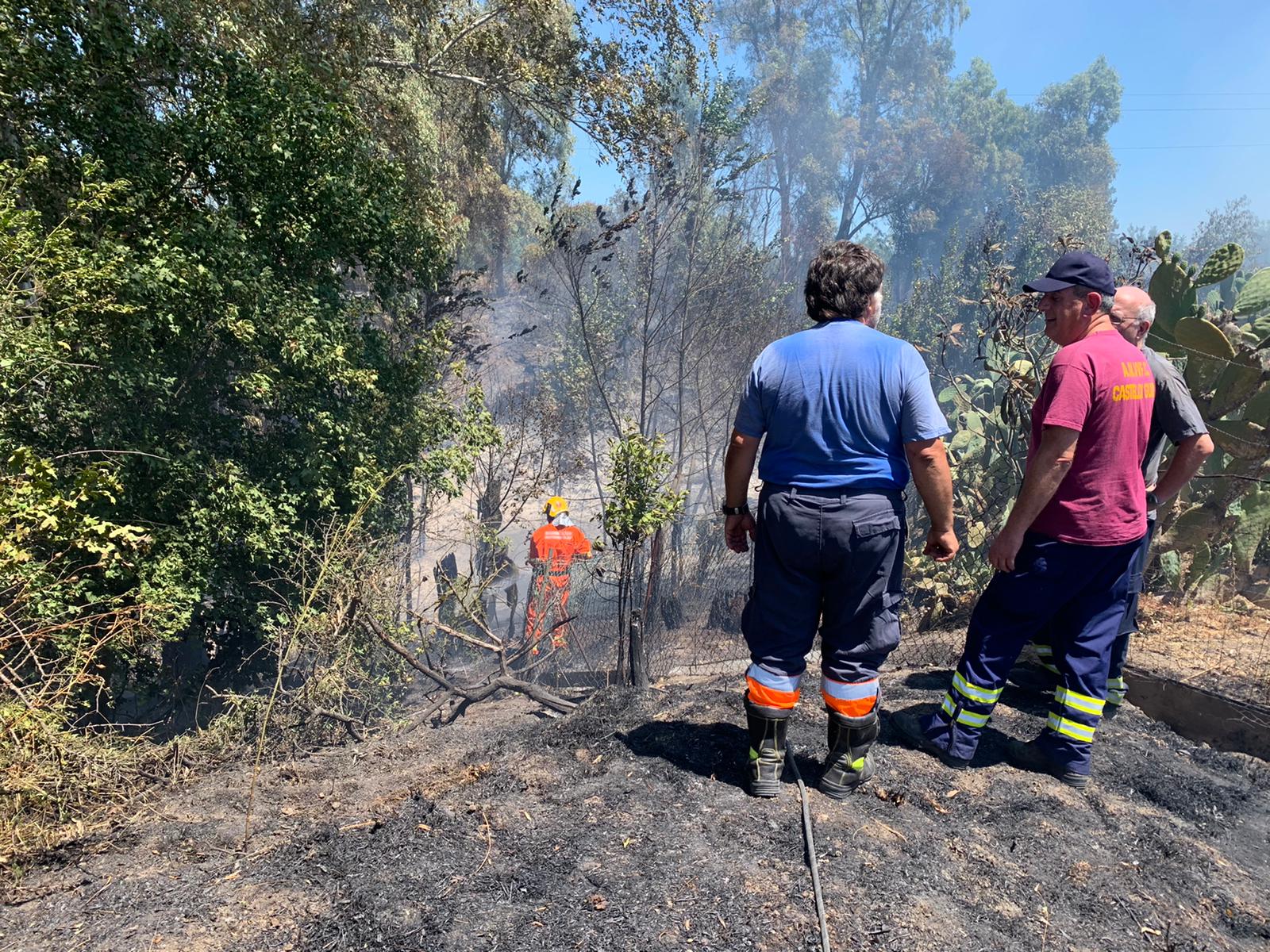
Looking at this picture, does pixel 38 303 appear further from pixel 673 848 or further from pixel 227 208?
pixel 673 848

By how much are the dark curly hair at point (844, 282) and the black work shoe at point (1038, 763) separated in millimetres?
1861

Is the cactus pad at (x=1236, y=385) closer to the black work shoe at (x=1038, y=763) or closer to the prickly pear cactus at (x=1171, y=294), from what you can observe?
the prickly pear cactus at (x=1171, y=294)

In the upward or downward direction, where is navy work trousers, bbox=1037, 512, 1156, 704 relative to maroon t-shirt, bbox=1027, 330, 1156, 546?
downward

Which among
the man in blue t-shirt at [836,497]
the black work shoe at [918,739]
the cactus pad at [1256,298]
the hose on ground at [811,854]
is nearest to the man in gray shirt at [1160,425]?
the black work shoe at [918,739]

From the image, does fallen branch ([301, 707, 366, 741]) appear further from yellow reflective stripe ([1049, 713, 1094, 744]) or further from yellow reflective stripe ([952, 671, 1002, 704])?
yellow reflective stripe ([1049, 713, 1094, 744])

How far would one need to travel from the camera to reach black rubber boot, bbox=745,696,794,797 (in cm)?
239

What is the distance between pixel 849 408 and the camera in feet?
7.30

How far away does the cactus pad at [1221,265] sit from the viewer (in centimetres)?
470

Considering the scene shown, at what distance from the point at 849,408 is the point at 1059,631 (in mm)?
1360

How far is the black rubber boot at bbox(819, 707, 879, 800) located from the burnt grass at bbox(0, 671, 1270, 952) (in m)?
0.06

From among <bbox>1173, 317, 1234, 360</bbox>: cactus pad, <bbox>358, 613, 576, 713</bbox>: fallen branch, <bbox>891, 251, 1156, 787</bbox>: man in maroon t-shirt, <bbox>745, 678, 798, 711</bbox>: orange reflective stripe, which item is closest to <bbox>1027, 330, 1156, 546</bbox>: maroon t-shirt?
<bbox>891, 251, 1156, 787</bbox>: man in maroon t-shirt

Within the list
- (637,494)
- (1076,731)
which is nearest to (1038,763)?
(1076,731)

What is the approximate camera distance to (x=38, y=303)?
147 inches

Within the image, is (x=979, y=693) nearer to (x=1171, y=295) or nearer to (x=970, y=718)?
(x=970, y=718)
